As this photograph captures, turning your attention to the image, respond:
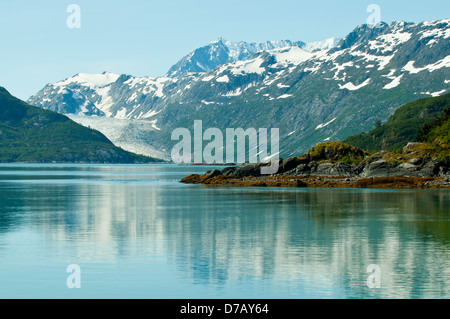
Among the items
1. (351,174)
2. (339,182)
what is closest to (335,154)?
(351,174)

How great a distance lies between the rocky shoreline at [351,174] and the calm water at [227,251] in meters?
51.4

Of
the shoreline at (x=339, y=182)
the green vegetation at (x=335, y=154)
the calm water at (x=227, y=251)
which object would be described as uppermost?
the green vegetation at (x=335, y=154)

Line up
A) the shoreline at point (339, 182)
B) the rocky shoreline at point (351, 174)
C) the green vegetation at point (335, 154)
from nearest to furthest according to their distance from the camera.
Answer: the shoreline at point (339, 182)
the rocky shoreline at point (351, 174)
the green vegetation at point (335, 154)

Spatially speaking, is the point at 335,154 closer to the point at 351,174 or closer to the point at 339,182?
the point at 351,174

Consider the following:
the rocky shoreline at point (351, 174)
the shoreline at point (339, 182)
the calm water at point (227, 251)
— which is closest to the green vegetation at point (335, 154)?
the rocky shoreline at point (351, 174)

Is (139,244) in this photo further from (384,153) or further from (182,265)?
(384,153)

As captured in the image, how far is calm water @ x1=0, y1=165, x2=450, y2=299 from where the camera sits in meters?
32.2

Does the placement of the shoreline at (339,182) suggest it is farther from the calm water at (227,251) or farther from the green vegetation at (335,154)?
the calm water at (227,251)

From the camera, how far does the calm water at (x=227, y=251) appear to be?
106 ft

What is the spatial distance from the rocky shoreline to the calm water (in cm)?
5142

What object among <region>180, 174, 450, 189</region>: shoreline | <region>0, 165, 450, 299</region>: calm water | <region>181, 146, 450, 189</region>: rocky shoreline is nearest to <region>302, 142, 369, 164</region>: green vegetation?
<region>181, 146, 450, 189</region>: rocky shoreline

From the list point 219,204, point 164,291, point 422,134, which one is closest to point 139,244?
point 164,291

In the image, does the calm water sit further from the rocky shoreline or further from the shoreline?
the rocky shoreline
